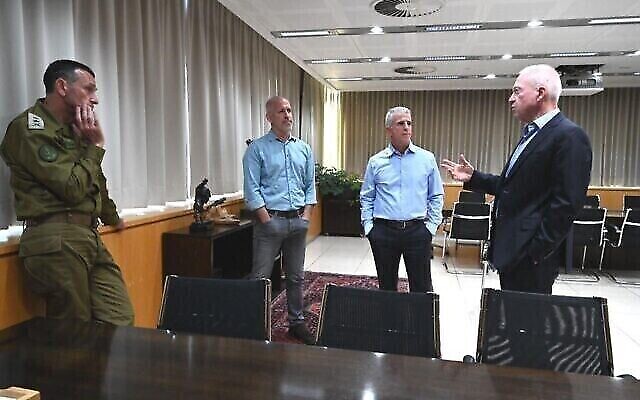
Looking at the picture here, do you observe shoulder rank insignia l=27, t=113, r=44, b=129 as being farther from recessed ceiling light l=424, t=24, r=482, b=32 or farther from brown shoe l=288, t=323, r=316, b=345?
recessed ceiling light l=424, t=24, r=482, b=32

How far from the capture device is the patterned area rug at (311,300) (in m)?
3.37

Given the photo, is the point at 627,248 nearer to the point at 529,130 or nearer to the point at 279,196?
the point at 529,130

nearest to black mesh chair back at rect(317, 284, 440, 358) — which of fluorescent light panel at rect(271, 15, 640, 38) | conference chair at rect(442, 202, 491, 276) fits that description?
fluorescent light panel at rect(271, 15, 640, 38)

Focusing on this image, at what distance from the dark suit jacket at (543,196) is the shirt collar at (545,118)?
2cm

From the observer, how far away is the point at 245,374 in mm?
1152

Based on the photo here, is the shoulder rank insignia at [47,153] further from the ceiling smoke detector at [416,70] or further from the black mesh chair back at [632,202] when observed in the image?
the black mesh chair back at [632,202]

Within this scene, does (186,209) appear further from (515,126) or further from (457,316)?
(515,126)

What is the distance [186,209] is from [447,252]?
4315 mm

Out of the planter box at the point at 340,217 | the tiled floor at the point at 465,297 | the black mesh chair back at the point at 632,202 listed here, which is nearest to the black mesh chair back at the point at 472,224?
the tiled floor at the point at 465,297

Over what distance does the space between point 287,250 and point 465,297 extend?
85.4 inches

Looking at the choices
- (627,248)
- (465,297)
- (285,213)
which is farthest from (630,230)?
(285,213)

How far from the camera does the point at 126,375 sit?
1.13m

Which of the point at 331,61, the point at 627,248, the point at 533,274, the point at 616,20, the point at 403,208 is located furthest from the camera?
the point at 331,61

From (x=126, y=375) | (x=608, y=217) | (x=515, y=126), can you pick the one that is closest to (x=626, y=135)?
(x=515, y=126)
